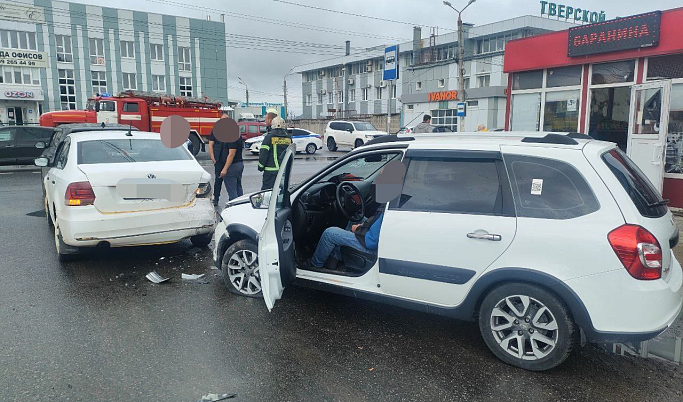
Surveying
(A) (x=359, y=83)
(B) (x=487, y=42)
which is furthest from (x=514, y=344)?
(A) (x=359, y=83)

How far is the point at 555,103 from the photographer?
1148 cm

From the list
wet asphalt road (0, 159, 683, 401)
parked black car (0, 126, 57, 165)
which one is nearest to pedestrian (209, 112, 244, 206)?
wet asphalt road (0, 159, 683, 401)

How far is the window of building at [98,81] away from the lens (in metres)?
45.5

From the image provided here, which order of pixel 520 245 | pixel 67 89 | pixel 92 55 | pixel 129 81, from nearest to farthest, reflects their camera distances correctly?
pixel 520 245
pixel 67 89
pixel 92 55
pixel 129 81

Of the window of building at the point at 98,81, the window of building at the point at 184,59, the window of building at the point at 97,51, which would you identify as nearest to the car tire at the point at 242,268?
the window of building at the point at 98,81

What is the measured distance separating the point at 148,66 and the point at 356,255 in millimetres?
48776

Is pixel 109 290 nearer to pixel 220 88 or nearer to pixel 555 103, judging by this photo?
pixel 555 103

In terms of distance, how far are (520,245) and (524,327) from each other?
0.60 metres

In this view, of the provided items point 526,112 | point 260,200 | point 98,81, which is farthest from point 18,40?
point 260,200

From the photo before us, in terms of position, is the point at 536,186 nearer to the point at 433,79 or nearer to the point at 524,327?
the point at 524,327

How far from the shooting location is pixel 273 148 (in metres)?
7.57

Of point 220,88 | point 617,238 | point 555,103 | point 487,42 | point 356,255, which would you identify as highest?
point 487,42

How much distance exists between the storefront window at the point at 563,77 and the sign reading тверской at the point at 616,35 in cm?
45

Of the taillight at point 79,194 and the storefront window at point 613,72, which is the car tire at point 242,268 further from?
the storefront window at point 613,72
